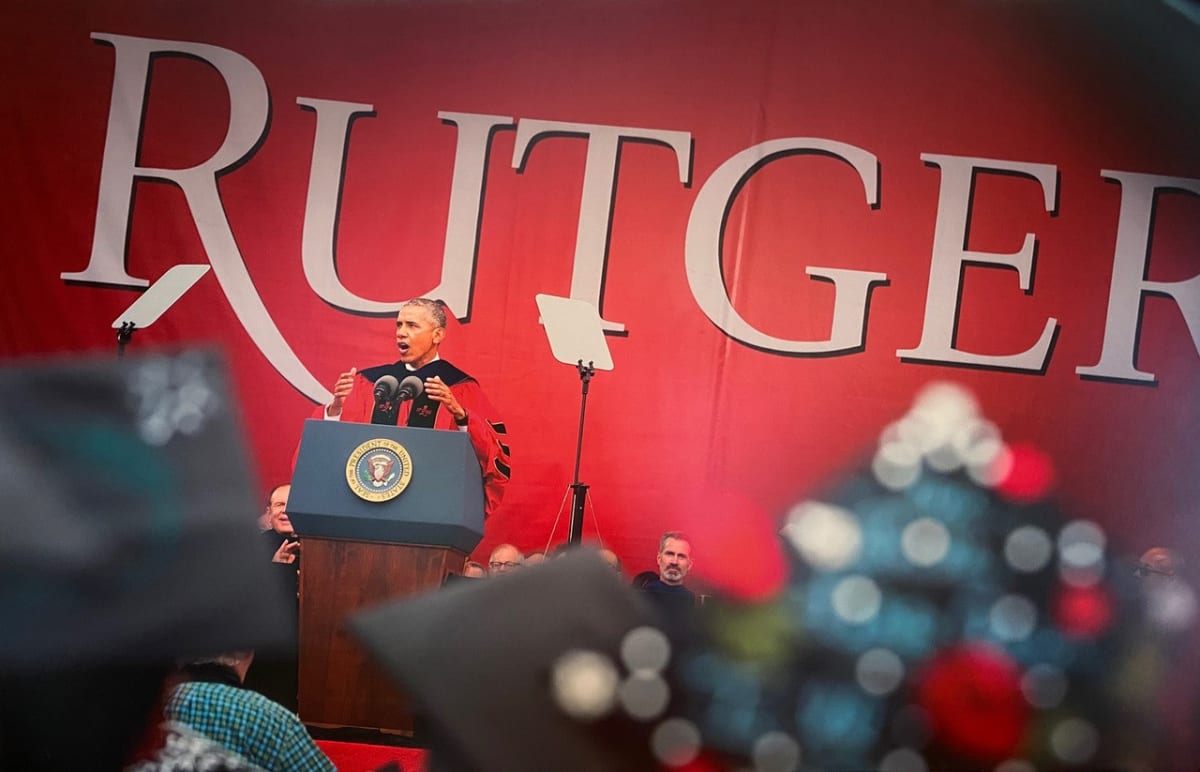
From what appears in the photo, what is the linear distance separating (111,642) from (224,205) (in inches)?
187

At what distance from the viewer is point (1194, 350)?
5387 millimetres

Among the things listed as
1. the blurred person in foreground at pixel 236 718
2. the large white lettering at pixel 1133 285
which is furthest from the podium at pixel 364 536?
the large white lettering at pixel 1133 285

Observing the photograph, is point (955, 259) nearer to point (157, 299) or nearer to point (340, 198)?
point (340, 198)

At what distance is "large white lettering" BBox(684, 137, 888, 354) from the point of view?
5473mm

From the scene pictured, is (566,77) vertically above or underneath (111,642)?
above

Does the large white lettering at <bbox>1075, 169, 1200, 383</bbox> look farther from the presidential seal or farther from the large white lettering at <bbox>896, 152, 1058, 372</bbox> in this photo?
the presidential seal

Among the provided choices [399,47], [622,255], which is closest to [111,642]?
[622,255]

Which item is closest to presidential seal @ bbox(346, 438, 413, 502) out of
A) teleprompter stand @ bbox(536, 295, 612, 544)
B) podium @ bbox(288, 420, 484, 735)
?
podium @ bbox(288, 420, 484, 735)

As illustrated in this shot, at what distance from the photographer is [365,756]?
3.75 meters

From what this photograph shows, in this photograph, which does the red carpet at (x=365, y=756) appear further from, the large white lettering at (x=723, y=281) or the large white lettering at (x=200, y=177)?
the large white lettering at (x=723, y=281)

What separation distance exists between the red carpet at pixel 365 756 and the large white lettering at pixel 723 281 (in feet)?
8.29

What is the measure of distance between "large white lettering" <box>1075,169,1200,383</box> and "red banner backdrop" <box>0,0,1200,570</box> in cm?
1

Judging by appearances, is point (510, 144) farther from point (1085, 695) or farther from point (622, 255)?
point (1085, 695)

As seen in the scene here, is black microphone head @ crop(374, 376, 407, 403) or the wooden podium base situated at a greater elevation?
black microphone head @ crop(374, 376, 407, 403)
